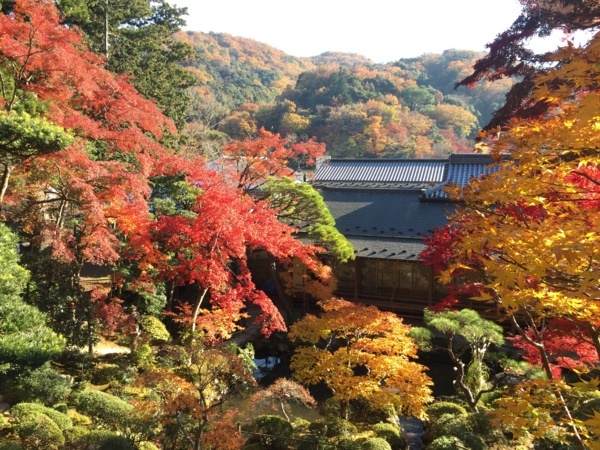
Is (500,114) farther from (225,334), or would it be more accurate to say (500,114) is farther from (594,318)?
(225,334)

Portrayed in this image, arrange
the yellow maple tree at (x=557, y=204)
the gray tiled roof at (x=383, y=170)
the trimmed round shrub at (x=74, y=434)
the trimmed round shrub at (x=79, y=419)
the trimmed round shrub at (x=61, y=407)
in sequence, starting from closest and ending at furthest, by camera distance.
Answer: the yellow maple tree at (x=557, y=204) → the trimmed round shrub at (x=74, y=434) → the trimmed round shrub at (x=79, y=419) → the trimmed round shrub at (x=61, y=407) → the gray tiled roof at (x=383, y=170)

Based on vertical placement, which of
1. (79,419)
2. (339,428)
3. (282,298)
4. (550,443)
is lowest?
(79,419)

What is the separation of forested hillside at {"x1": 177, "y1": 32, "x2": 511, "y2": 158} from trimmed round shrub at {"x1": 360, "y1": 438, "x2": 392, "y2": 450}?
25.9 meters

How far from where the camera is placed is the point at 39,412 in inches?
271

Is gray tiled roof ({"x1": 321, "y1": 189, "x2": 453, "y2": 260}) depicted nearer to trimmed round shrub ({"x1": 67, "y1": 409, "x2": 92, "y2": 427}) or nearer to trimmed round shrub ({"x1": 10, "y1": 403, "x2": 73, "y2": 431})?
trimmed round shrub ({"x1": 67, "y1": 409, "x2": 92, "y2": 427})

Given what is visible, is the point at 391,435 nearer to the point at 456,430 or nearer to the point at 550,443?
the point at 456,430

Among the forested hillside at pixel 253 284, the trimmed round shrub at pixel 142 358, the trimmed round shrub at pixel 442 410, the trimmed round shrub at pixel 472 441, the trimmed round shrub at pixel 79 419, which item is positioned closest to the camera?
the forested hillside at pixel 253 284

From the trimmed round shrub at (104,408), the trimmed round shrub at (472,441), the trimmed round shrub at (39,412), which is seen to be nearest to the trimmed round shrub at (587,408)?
the trimmed round shrub at (472,441)

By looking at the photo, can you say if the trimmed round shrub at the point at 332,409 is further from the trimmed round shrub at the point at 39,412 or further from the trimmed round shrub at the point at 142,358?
the trimmed round shrub at the point at 39,412

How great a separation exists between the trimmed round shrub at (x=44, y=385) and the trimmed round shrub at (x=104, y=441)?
1822 mm

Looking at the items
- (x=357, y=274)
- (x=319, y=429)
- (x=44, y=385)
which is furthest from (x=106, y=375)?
(x=357, y=274)

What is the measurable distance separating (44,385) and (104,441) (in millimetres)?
2235

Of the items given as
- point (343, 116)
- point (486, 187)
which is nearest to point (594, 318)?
point (486, 187)

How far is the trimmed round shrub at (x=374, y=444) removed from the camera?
747 cm
